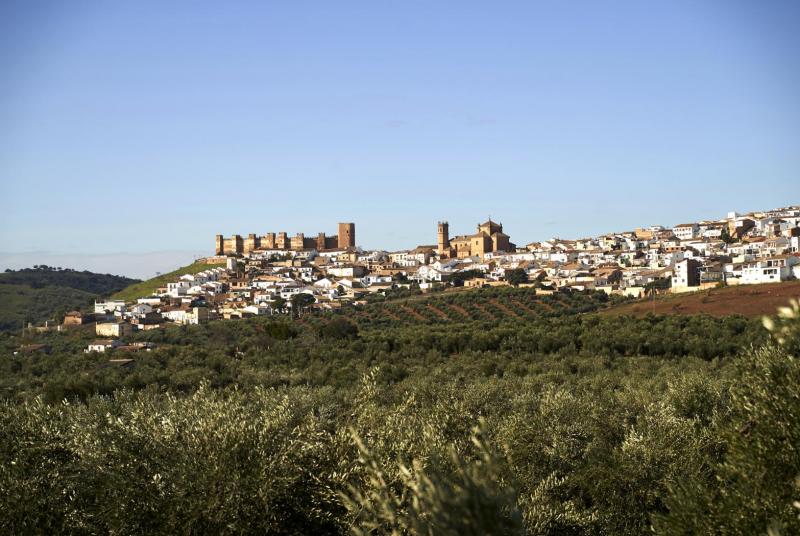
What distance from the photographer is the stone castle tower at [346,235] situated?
5753 inches

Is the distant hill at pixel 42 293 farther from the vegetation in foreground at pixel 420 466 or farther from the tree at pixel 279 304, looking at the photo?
the vegetation in foreground at pixel 420 466

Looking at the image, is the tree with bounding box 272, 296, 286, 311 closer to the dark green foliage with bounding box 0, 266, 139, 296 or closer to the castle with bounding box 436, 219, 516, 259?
the castle with bounding box 436, 219, 516, 259

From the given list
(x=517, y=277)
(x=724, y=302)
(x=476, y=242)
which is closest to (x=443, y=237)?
(x=476, y=242)

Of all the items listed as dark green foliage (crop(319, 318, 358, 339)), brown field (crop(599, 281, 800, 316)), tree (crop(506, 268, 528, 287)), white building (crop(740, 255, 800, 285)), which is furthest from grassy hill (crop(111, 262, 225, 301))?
white building (crop(740, 255, 800, 285))

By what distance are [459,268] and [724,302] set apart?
5336 cm

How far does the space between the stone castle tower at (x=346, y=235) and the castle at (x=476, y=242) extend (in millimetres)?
21099

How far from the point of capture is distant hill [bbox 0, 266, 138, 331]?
100m

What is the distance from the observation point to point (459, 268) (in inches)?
4117

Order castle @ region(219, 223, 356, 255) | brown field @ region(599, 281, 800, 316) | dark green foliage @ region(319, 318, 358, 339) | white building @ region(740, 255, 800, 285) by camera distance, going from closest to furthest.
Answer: dark green foliage @ region(319, 318, 358, 339) → brown field @ region(599, 281, 800, 316) → white building @ region(740, 255, 800, 285) → castle @ region(219, 223, 356, 255)

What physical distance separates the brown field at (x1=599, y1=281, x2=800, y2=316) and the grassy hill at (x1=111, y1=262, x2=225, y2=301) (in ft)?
212

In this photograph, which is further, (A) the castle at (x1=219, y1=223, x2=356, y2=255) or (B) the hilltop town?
(A) the castle at (x1=219, y1=223, x2=356, y2=255)

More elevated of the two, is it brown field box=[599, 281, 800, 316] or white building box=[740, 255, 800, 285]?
white building box=[740, 255, 800, 285]

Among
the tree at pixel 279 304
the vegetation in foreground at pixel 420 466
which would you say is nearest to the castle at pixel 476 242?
the tree at pixel 279 304

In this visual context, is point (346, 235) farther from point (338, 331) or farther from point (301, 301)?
point (338, 331)
